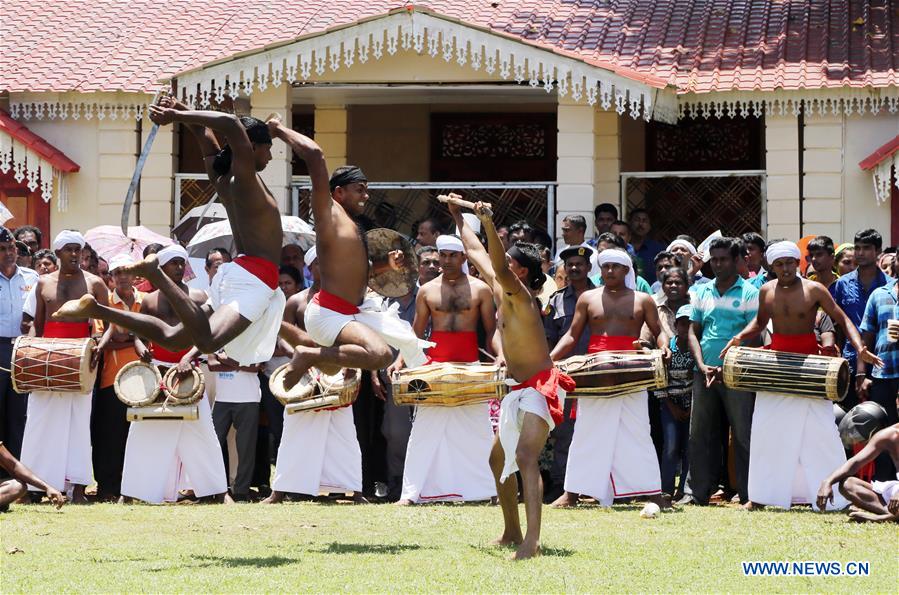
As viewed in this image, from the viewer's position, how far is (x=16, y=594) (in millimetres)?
8328

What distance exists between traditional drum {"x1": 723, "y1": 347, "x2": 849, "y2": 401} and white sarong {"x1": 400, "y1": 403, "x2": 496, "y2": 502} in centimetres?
213

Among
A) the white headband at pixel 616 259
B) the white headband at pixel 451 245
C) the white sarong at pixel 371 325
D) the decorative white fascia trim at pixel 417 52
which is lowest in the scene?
the white sarong at pixel 371 325

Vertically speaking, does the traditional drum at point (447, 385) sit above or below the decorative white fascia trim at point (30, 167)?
below

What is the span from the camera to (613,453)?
1249 centimetres

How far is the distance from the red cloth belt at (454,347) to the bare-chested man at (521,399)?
2.89m

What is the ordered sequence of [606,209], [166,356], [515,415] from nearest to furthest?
[515,415] < [166,356] < [606,209]

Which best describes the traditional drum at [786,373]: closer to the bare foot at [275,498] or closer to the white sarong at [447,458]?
the white sarong at [447,458]

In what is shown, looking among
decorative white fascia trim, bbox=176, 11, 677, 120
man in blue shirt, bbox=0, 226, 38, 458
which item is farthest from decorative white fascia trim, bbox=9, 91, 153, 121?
man in blue shirt, bbox=0, 226, 38, 458

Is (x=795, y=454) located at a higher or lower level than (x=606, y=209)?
lower

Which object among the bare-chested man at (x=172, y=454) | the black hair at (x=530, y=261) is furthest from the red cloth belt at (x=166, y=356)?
the black hair at (x=530, y=261)

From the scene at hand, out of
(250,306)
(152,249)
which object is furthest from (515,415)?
(152,249)

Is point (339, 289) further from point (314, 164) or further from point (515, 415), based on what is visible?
point (515, 415)

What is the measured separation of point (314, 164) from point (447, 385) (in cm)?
336

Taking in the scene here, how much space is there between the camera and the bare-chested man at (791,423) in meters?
12.2
